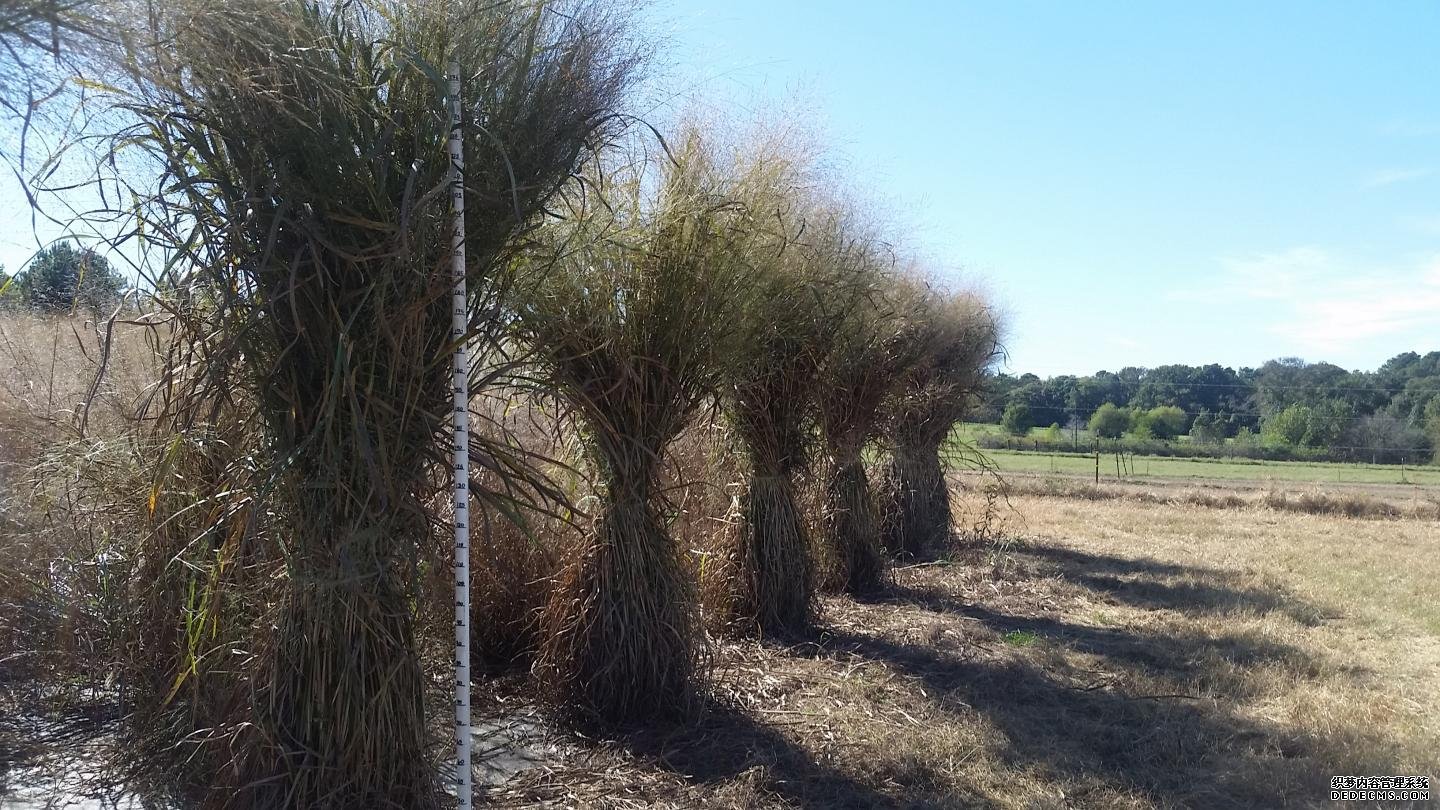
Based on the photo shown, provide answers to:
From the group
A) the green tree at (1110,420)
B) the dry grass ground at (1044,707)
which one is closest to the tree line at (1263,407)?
the green tree at (1110,420)

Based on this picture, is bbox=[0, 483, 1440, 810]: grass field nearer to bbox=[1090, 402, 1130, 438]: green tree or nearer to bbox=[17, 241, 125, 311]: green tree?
bbox=[17, 241, 125, 311]: green tree

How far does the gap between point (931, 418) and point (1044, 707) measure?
22.1ft

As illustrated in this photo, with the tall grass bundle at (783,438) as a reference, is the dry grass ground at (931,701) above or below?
below

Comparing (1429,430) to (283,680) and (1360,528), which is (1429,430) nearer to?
(1360,528)

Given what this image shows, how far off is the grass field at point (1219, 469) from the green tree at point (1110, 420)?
832 centimetres

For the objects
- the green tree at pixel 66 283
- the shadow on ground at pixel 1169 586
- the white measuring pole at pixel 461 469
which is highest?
the green tree at pixel 66 283

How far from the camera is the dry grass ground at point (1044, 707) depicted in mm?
4297

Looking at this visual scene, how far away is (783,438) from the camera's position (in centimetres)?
710

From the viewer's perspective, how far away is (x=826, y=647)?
6746 mm

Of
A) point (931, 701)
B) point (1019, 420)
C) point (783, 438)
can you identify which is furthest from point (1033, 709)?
point (1019, 420)

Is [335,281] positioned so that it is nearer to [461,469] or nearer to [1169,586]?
[461,469]

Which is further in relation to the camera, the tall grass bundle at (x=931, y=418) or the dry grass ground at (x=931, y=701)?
Result: the tall grass bundle at (x=931, y=418)

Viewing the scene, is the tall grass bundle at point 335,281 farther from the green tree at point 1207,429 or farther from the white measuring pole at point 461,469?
the green tree at point 1207,429

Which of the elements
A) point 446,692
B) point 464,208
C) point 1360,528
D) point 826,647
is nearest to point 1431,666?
point 826,647
